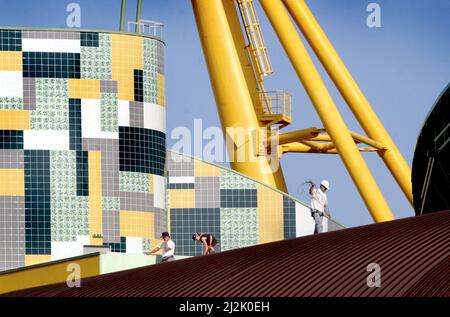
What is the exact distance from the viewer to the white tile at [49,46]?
52.2 m

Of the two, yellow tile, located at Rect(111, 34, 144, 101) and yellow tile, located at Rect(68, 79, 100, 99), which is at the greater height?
yellow tile, located at Rect(111, 34, 144, 101)

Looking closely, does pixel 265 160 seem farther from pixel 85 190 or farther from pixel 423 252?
pixel 423 252

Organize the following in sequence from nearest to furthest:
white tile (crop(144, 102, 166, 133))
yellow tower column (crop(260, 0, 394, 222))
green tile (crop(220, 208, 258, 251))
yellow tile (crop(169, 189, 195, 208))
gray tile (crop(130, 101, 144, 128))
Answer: gray tile (crop(130, 101, 144, 128))
white tile (crop(144, 102, 166, 133))
green tile (crop(220, 208, 258, 251))
yellow tile (crop(169, 189, 195, 208))
yellow tower column (crop(260, 0, 394, 222))

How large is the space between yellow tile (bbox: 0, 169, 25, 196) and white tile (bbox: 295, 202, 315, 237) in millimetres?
11592

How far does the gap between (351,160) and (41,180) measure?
47.7 feet

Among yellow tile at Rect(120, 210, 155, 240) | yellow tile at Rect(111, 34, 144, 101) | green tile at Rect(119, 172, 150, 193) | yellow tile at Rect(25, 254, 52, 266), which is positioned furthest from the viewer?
yellow tile at Rect(111, 34, 144, 101)

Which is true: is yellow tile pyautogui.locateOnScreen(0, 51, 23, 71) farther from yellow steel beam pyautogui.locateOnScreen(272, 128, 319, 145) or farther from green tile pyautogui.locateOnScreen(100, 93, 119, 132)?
yellow steel beam pyautogui.locateOnScreen(272, 128, 319, 145)

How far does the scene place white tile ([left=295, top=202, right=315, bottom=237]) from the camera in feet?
188

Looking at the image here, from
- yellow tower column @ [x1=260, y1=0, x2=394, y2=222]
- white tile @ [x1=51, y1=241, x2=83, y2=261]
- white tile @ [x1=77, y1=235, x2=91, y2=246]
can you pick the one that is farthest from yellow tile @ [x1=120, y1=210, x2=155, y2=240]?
yellow tower column @ [x1=260, y1=0, x2=394, y2=222]

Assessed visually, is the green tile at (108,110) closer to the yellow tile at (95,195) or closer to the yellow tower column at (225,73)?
the yellow tile at (95,195)

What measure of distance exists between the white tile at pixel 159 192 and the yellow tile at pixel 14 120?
16.9ft

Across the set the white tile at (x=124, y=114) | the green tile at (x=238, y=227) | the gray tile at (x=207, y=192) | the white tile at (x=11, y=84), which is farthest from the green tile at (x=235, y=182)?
the white tile at (x=11, y=84)

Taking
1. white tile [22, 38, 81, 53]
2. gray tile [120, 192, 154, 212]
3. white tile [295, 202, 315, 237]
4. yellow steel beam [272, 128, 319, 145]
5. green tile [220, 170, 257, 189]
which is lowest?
white tile [295, 202, 315, 237]

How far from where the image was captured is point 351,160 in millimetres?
60375
